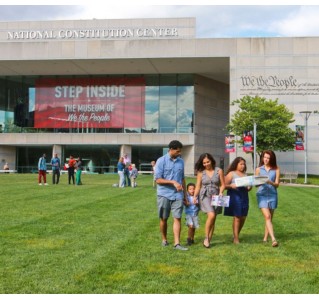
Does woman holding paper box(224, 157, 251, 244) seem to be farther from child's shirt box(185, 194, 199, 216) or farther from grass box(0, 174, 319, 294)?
child's shirt box(185, 194, 199, 216)

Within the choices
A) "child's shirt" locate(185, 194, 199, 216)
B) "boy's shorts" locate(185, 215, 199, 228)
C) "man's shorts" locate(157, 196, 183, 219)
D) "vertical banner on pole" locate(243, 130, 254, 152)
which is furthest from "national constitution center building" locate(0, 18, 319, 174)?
"man's shorts" locate(157, 196, 183, 219)

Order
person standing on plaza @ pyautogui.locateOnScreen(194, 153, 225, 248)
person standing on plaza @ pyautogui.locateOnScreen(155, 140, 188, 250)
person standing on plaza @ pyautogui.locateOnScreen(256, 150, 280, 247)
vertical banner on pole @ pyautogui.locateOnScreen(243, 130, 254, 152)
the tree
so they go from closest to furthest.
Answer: person standing on plaza @ pyautogui.locateOnScreen(155, 140, 188, 250), person standing on plaza @ pyautogui.locateOnScreen(194, 153, 225, 248), person standing on plaza @ pyautogui.locateOnScreen(256, 150, 280, 247), vertical banner on pole @ pyautogui.locateOnScreen(243, 130, 254, 152), the tree

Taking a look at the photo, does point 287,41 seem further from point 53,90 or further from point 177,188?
point 177,188

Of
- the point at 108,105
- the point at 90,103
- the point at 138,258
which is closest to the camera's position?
the point at 138,258

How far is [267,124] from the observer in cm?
3888

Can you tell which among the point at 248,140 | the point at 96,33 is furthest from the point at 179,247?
the point at 96,33

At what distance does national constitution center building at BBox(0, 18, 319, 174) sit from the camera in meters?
47.9

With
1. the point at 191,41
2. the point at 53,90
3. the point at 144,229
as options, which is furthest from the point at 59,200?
the point at 53,90

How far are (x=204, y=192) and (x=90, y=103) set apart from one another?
48847mm

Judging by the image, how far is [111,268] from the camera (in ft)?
22.2

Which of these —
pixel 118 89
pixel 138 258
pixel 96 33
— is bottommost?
pixel 138 258

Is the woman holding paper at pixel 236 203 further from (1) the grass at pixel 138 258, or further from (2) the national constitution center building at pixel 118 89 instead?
(2) the national constitution center building at pixel 118 89

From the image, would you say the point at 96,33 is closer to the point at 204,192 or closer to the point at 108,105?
the point at 108,105

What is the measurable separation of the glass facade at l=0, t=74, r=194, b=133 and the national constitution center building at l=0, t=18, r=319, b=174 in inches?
4.4
